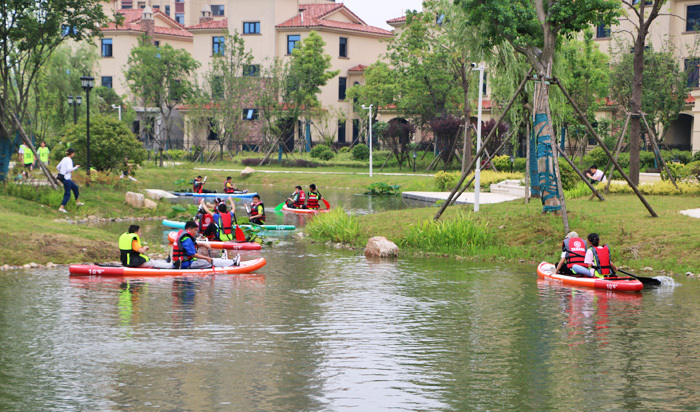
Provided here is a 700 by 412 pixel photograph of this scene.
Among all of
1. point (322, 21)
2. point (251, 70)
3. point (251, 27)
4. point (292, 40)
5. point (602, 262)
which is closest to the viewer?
point (602, 262)

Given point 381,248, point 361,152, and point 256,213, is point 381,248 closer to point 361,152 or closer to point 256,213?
point 256,213

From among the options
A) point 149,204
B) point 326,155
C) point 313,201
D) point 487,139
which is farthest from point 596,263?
point 326,155

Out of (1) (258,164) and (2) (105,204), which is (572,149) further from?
(2) (105,204)

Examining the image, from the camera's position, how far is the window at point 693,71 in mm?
50688

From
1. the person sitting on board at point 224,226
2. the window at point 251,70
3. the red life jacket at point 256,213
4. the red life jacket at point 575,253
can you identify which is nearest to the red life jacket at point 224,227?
the person sitting on board at point 224,226

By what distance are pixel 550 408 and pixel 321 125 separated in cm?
6218

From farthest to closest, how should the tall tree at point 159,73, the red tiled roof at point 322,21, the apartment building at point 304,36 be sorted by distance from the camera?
the apartment building at point 304,36
the red tiled roof at point 322,21
the tall tree at point 159,73

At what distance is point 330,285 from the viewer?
55.2ft

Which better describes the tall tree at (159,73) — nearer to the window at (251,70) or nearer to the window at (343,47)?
the window at (251,70)

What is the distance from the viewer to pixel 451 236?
22.0 meters

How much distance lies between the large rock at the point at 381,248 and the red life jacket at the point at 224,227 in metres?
4.07

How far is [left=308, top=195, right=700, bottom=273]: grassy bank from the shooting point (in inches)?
765

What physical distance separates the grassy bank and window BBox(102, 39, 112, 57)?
205 feet

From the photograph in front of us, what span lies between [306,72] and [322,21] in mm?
9233
